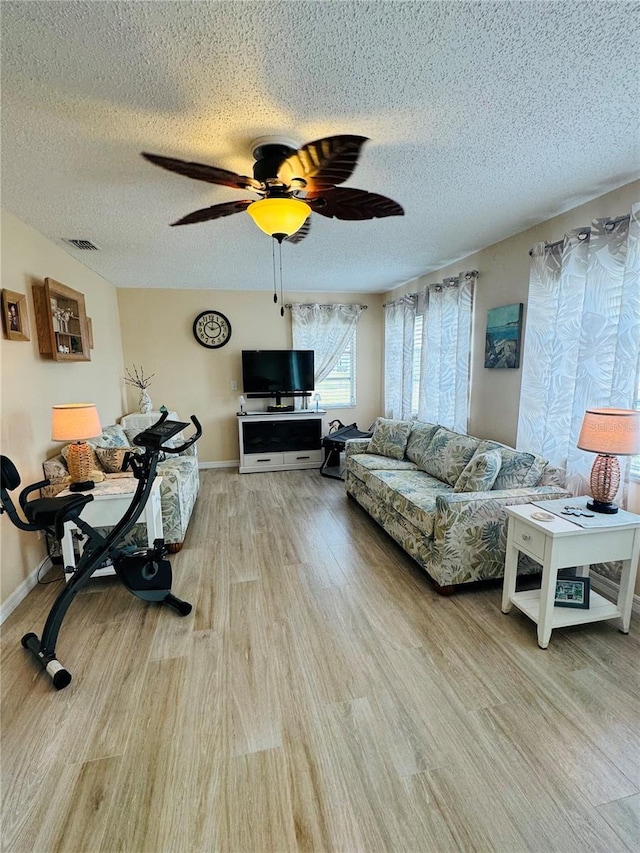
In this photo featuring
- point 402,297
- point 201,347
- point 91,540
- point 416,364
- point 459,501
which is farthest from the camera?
point 201,347

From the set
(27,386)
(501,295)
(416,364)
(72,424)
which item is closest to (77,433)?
(72,424)

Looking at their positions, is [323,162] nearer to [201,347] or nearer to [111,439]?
[111,439]

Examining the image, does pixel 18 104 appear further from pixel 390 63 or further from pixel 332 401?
pixel 332 401

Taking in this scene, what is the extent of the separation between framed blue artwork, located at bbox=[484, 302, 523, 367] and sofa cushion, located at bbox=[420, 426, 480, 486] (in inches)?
28.2

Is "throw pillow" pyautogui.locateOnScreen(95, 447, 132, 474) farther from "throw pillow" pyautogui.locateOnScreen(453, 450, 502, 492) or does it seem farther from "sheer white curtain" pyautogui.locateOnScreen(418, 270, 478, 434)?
"sheer white curtain" pyautogui.locateOnScreen(418, 270, 478, 434)

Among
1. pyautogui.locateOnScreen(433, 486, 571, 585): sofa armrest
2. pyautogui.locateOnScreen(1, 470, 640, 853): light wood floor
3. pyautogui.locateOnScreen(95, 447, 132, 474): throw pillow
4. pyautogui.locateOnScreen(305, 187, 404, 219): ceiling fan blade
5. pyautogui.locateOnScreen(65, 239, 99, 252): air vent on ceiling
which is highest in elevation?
pyautogui.locateOnScreen(65, 239, 99, 252): air vent on ceiling

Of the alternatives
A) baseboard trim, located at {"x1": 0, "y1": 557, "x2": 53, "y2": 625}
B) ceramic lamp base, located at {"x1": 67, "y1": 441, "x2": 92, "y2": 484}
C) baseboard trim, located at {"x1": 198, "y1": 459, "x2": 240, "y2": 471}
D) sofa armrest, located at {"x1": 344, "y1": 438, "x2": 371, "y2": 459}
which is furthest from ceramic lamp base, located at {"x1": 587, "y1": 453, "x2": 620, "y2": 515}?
baseboard trim, located at {"x1": 198, "y1": 459, "x2": 240, "y2": 471}

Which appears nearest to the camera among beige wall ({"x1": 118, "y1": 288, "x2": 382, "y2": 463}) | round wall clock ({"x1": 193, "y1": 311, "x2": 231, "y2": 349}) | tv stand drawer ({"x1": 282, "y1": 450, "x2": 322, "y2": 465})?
beige wall ({"x1": 118, "y1": 288, "x2": 382, "y2": 463})

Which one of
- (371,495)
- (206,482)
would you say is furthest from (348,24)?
(206,482)

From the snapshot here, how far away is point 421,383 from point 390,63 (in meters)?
3.52

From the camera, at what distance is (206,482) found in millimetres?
5082

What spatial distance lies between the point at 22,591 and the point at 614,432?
3.65 m

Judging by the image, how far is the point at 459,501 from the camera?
8.21 feet

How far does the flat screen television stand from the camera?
548cm
